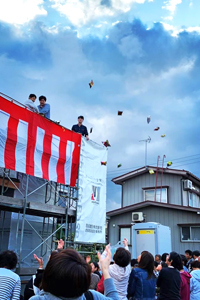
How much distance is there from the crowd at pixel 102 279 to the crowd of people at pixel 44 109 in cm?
518

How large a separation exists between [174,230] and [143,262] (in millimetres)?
12173

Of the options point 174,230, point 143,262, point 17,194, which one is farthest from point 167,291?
point 174,230

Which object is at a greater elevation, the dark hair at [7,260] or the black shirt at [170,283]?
the dark hair at [7,260]

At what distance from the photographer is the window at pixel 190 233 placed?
48.8ft

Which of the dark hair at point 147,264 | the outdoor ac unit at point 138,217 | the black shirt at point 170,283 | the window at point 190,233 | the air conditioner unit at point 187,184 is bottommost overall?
the black shirt at point 170,283

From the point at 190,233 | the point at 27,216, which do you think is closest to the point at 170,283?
the point at 27,216

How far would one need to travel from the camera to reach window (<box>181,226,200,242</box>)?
585 inches

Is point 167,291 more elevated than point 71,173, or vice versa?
point 71,173

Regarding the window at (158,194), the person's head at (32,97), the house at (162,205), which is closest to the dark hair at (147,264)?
the person's head at (32,97)

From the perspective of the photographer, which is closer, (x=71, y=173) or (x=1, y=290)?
(x=1, y=290)

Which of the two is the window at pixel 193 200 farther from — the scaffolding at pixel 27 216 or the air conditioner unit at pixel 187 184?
the scaffolding at pixel 27 216

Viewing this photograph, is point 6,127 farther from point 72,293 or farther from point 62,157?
point 72,293

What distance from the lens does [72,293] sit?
63.6 inches

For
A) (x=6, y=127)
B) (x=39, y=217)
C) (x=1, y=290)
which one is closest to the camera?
(x=1, y=290)
